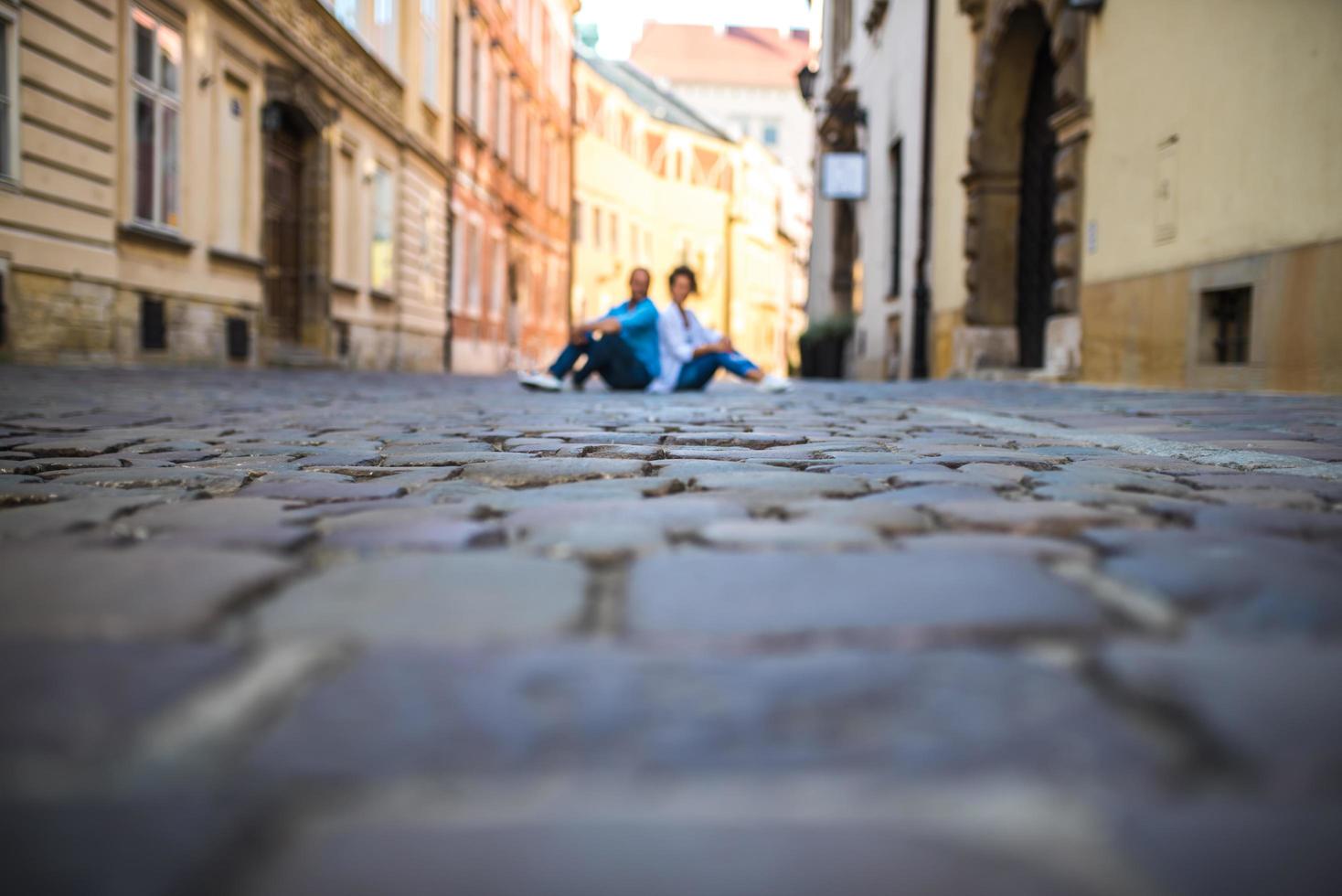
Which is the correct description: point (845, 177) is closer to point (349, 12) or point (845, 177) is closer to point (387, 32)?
point (387, 32)

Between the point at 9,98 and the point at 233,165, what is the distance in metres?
4.05

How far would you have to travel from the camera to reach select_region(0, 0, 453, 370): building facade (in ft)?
33.2

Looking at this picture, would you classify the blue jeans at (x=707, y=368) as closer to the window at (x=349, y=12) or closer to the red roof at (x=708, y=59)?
the window at (x=349, y=12)

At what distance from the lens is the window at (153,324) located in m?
11.6

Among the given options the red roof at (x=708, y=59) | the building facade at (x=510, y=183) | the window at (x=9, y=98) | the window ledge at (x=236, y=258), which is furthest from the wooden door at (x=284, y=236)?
the red roof at (x=708, y=59)

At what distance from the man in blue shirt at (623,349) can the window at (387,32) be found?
9.95 m

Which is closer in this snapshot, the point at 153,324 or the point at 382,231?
the point at 153,324

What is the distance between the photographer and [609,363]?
10367mm

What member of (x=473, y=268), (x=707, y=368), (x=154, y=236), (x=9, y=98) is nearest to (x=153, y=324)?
(x=154, y=236)

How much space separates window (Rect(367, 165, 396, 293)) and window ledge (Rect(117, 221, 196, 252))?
6440mm

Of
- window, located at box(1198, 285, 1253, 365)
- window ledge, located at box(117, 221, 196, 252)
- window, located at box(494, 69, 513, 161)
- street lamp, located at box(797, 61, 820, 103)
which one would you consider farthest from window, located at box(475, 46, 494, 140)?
window, located at box(1198, 285, 1253, 365)

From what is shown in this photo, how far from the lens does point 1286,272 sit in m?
7.26

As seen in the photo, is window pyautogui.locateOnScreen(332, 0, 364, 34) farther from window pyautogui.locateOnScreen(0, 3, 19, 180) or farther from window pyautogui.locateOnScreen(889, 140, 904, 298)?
window pyautogui.locateOnScreen(889, 140, 904, 298)

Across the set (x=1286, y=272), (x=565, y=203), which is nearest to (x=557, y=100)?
(x=565, y=203)
